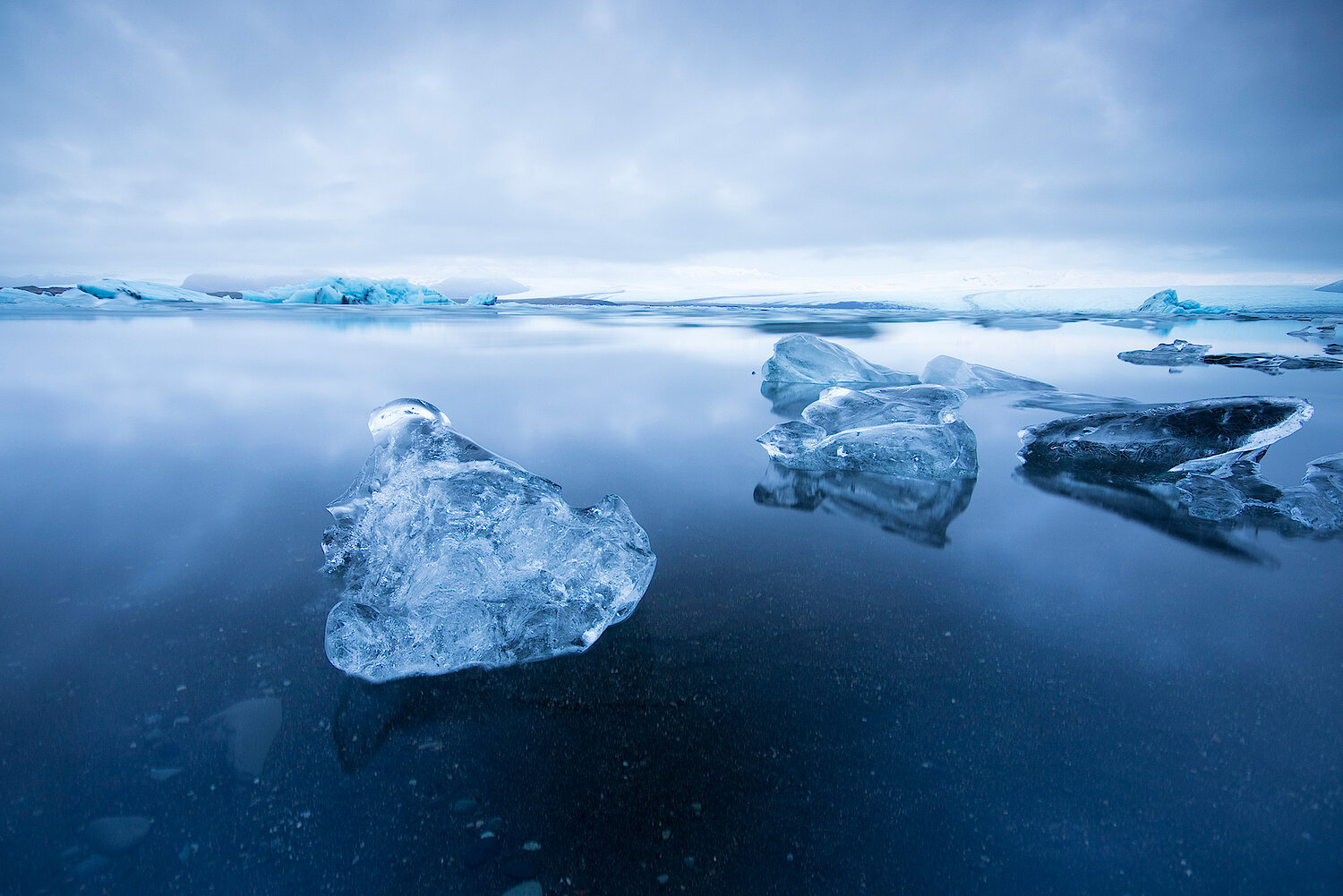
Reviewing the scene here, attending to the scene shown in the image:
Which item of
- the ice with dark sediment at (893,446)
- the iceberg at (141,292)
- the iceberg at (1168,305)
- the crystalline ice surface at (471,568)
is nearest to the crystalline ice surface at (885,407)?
the ice with dark sediment at (893,446)

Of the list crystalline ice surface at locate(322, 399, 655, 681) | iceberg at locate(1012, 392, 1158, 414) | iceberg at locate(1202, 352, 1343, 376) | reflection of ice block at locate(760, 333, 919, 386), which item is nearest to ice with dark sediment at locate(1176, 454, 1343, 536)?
iceberg at locate(1012, 392, 1158, 414)

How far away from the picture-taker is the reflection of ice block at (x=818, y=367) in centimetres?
682

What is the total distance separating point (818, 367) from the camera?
6.93 m

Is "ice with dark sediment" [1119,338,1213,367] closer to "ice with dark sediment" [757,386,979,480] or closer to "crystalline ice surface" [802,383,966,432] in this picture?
"crystalline ice surface" [802,383,966,432]

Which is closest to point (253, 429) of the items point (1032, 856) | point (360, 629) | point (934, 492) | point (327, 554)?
point (327, 554)

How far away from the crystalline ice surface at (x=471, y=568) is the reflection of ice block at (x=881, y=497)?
1.15m

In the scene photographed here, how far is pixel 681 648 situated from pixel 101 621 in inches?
Result: 69.4

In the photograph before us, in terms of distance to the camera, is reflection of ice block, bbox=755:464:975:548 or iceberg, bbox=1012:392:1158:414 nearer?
reflection of ice block, bbox=755:464:975:548

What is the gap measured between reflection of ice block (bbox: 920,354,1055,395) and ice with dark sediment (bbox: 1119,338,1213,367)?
15.4ft

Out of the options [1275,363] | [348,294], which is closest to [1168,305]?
[1275,363]

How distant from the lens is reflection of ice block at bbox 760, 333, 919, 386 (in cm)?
Result: 682

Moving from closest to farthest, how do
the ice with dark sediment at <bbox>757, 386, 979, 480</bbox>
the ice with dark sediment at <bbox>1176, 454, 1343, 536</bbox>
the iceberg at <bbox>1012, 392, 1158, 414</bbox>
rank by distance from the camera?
the ice with dark sediment at <bbox>1176, 454, 1343, 536</bbox> < the ice with dark sediment at <bbox>757, 386, 979, 480</bbox> < the iceberg at <bbox>1012, 392, 1158, 414</bbox>

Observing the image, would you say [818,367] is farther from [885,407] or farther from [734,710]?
[734,710]

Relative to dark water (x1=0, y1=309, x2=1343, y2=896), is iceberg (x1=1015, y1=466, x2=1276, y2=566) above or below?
below
